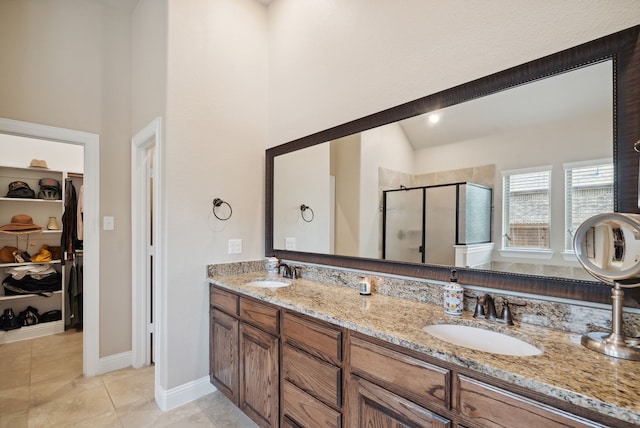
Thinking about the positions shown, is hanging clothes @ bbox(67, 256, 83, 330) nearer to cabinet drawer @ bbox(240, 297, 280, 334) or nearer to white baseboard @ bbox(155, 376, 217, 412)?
white baseboard @ bbox(155, 376, 217, 412)

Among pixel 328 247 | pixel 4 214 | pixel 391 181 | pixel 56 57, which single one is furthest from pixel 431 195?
pixel 4 214

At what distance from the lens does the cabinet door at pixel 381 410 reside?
41.8 inches

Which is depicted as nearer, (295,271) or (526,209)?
(526,209)

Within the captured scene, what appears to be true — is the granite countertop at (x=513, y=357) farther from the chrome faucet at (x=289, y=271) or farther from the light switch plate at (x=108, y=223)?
the light switch plate at (x=108, y=223)

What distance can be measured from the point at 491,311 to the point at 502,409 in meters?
0.49

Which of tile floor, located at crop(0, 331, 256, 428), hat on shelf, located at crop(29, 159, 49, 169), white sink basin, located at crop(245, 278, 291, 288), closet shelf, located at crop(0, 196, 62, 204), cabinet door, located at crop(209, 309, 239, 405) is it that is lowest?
tile floor, located at crop(0, 331, 256, 428)

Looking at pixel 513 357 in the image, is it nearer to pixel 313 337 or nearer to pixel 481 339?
pixel 481 339

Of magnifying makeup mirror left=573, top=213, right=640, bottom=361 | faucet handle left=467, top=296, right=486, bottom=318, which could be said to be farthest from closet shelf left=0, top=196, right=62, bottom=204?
magnifying makeup mirror left=573, top=213, right=640, bottom=361

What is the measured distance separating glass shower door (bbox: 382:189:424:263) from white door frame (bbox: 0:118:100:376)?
250 centimetres

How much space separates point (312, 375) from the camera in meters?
1.49

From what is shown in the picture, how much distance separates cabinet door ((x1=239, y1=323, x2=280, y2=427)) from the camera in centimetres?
172

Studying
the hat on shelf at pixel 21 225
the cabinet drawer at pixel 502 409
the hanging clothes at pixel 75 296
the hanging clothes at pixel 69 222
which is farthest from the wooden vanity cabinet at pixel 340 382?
the hat on shelf at pixel 21 225

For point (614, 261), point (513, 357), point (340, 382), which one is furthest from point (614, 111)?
point (340, 382)

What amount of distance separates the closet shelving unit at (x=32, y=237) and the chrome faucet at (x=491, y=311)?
435 centimetres
